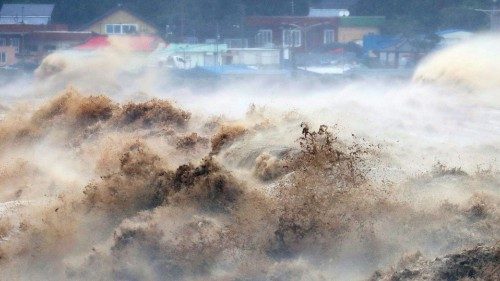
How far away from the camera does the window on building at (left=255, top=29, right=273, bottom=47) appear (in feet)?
209

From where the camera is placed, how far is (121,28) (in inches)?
2579

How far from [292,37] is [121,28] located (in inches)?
418

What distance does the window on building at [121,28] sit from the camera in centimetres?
6488

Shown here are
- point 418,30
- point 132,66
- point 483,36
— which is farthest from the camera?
point 418,30

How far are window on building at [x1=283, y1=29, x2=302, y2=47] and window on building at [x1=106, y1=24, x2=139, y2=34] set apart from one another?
357 inches

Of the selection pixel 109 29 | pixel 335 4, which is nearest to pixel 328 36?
pixel 335 4

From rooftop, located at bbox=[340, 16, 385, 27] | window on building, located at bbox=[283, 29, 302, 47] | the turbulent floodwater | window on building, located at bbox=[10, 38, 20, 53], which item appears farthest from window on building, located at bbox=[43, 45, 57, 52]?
the turbulent floodwater

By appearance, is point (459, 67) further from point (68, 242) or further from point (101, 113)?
point (68, 242)

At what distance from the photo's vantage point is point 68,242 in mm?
15398

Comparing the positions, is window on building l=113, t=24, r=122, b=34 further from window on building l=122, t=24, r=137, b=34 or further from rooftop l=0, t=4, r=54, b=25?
rooftop l=0, t=4, r=54, b=25

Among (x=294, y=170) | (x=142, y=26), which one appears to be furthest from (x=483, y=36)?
(x=294, y=170)

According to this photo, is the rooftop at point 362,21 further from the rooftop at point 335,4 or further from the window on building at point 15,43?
the window on building at point 15,43

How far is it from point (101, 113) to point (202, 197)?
12.1 metres

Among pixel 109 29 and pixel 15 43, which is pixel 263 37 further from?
pixel 15 43
